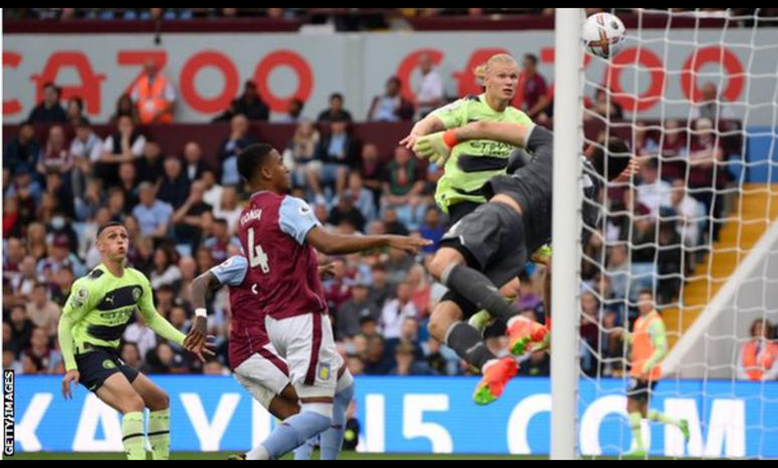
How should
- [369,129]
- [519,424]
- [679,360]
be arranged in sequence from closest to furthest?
[519,424]
[679,360]
[369,129]

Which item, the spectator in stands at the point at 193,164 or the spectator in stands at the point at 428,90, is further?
the spectator in stands at the point at 428,90

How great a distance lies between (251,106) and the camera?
1883 centimetres

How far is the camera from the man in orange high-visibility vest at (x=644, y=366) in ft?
42.6

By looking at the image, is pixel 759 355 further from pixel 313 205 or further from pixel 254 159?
pixel 254 159

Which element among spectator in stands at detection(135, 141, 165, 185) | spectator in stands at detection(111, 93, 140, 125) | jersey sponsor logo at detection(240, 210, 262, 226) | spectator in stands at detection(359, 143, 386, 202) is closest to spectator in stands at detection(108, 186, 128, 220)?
spectator in stands at detection(135, 141, 165, 185)

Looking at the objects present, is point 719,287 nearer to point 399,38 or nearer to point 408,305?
point 408,305

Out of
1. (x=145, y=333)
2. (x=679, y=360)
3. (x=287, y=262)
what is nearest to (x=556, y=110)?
(x=287, y=262)

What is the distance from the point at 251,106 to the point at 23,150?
2.82 m

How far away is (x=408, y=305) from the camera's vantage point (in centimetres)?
1641

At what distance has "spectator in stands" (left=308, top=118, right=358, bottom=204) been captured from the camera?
18078mm

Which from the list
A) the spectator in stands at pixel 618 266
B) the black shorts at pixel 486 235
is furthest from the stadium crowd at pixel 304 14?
the black shorts at pixel 486 235

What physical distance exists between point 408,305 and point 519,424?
245 cm

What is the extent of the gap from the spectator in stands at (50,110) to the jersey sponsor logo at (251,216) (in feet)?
35.0

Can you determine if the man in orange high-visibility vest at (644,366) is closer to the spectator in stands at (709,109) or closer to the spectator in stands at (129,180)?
the spectator in stands at (709,109)
